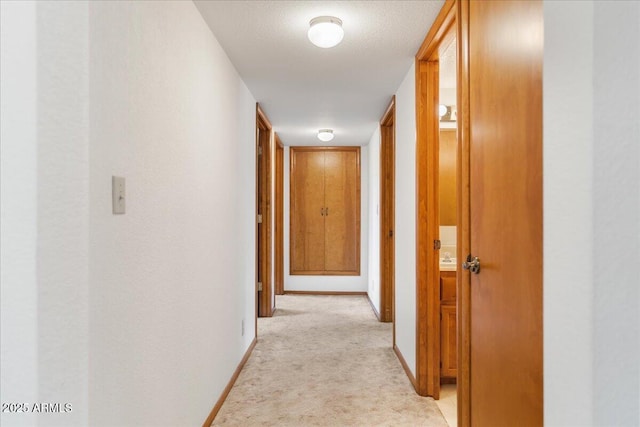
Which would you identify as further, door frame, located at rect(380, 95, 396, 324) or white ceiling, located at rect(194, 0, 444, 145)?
door frame, located at rect(380, 95, 396, 324)

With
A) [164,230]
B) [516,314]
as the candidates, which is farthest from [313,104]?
[516,314]

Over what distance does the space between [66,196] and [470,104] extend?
1577 millimetres

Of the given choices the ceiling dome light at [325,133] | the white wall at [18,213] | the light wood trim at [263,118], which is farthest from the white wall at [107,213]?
Result: the ceiling dome light at [325,133]

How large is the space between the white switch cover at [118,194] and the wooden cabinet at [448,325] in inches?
85.5

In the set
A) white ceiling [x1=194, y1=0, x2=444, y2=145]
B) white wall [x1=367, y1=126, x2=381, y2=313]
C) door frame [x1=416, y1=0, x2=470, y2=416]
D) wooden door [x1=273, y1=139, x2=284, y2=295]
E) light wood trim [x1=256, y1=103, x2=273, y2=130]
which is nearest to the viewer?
white ceiling [x1=194, y1=0, x2=444, y2=145]

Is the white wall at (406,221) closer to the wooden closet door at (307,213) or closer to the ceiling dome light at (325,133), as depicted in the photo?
the ceiling dome light at (325,133)

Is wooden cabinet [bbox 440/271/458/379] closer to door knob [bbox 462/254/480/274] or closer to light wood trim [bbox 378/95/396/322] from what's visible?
door knob [bbox 462/254/480/274]

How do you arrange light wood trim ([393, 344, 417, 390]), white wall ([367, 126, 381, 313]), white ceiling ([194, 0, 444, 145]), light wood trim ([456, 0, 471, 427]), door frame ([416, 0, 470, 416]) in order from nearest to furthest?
1. light wood trim ([456, 0, 471, 427])
2. white ceiling ([194, 0, 444, 145])
3. door frame ([416, 0, 470, 416])
4. light wood trim ([393, 344, 417, 390])
5. white wall ([367, 126, 381, 313])

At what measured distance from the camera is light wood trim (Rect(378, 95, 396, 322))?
4746mm

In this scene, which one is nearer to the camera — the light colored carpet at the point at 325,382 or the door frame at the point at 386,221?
the light colored carpet at the point at 325,382

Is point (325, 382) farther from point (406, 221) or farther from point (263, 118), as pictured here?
point (263, 118)

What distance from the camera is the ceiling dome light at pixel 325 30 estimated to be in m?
2.27

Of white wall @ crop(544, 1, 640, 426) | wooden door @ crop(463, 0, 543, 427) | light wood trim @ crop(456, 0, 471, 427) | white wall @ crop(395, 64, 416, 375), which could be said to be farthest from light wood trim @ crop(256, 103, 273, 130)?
white wall @ crop(544, 1, 640, 426)

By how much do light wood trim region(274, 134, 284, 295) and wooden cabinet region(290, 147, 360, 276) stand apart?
0.21 meters
